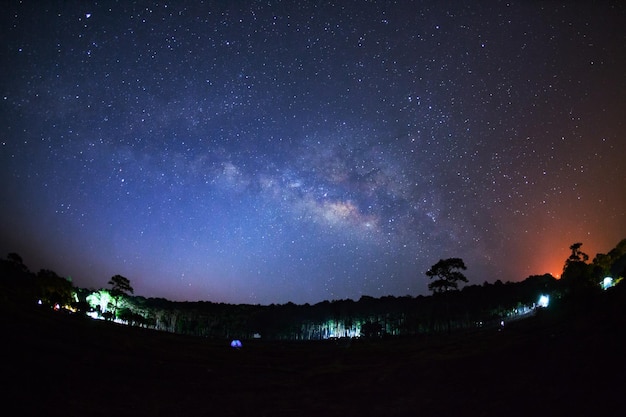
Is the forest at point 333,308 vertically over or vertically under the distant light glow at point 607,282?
under

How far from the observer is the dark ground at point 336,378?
19562 mm

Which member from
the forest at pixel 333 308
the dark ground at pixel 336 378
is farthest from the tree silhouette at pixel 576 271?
the dark ground at pixel 336 378

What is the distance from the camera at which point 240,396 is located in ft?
81.7

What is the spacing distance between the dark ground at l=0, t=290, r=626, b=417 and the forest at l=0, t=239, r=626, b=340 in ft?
68.0

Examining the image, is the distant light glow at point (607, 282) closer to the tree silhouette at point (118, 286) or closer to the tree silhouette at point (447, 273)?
the tree silhouette at point (447, 273)

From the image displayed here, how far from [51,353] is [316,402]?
1844 cm

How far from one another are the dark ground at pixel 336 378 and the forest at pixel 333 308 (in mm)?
20738

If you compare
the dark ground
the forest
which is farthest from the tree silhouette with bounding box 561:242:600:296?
the dark ground

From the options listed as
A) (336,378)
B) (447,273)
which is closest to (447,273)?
(447,273)

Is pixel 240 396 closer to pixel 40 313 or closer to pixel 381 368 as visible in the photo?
pixel 381 368

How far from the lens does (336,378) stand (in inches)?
1193

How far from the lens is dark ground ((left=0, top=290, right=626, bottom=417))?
19.6 m

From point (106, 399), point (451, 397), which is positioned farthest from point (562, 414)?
point (106, 399)

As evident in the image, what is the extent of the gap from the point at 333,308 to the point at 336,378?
6413cm
